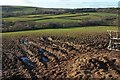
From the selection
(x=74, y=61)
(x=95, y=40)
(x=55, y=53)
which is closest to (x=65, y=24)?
(x=95, y=40)

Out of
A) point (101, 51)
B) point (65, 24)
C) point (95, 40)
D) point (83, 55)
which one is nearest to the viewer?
point (83, 55)

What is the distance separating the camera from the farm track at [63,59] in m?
15.1

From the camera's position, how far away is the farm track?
1513 cm

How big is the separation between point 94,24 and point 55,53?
682 inches

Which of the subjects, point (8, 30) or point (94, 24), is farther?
point (94, 24)

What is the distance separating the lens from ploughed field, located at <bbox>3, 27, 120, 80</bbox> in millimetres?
15219

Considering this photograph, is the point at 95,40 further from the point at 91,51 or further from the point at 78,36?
the point at 91,51

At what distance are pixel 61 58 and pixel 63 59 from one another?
0.30m

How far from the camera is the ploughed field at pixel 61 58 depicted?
15.2 metres

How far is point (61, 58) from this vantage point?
18531 mm

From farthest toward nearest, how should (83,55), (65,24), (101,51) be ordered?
(65,24)
(101,51)
(83,55)

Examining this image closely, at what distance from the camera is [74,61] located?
17422 mm

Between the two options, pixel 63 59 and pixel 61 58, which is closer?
pixel 63 59

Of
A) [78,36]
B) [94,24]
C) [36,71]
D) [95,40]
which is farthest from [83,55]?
[94,24]
